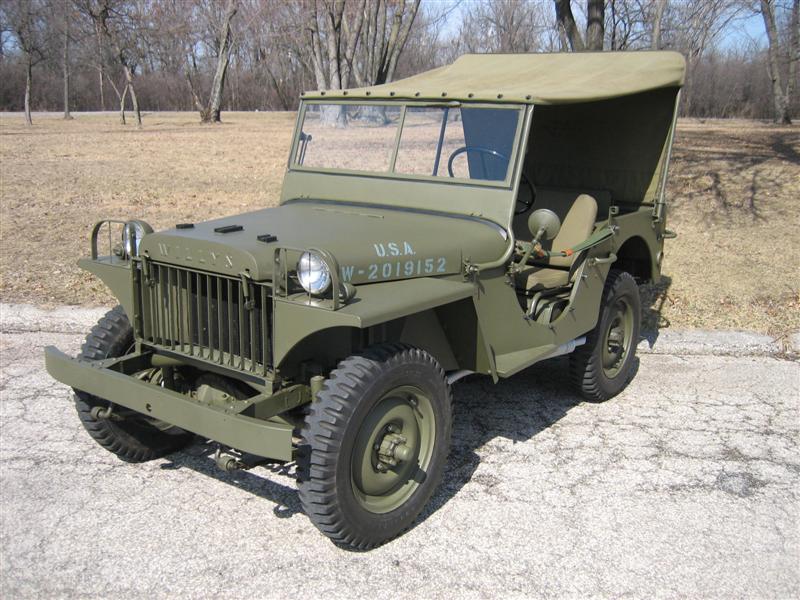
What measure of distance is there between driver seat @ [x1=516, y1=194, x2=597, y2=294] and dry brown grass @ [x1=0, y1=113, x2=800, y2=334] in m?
1.95

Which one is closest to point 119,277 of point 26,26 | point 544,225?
point 544,225

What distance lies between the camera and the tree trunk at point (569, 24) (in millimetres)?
10953

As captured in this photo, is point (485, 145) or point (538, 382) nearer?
point (485, 145)

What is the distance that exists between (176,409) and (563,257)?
8.79 feet

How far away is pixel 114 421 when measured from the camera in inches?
154

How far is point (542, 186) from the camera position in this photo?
5840 mm

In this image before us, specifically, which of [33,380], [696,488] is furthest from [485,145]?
[33,380]

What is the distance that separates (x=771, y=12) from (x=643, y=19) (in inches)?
241

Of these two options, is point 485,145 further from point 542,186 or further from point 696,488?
point 696,488

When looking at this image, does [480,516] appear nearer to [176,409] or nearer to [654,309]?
[176,409]

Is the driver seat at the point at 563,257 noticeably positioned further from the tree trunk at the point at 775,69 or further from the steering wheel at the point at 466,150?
the tree trunk at the point at 775,69

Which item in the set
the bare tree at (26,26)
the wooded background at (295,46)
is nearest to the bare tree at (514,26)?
the wooded background at (295,46)

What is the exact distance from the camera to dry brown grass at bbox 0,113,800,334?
6.88 metres

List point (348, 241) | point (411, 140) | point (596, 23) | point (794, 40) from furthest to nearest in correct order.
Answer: point (794, 40) < point (596, 23) < point (411, 140) < point (348, 241)
